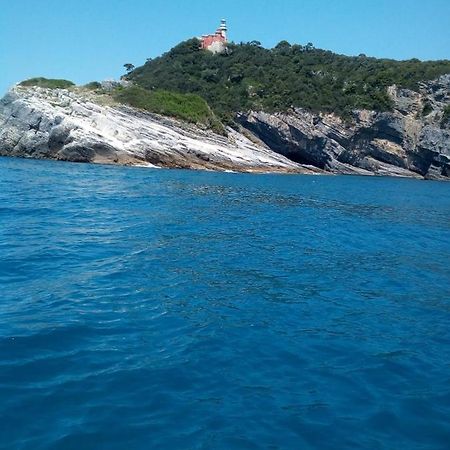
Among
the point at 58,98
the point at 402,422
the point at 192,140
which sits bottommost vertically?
the point at 402,422

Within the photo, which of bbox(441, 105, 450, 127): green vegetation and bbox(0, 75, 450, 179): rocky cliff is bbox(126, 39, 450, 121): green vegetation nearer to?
bbox(0, 75, 450, 179): rocky cliff

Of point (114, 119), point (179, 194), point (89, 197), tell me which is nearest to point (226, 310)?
point (89, 197)

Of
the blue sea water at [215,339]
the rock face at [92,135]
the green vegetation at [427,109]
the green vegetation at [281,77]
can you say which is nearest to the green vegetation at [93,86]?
the rock face at [92,135]

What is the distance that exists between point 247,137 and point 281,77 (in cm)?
1414

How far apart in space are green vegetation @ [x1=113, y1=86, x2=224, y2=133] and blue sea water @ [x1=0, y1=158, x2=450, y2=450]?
4704 cm

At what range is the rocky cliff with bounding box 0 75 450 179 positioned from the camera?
51.4m

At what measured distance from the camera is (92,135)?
1978 inches

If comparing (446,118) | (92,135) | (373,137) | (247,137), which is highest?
(446,118)

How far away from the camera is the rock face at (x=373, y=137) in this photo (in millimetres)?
74125

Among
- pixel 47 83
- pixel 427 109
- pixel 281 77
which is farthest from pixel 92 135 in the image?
pixel 427 109

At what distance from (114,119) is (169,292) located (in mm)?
47196

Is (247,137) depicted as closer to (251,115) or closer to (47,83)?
Result: (251,115)

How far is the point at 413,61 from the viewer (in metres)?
89.7

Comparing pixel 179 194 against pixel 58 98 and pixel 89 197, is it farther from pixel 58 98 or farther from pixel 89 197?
pixel 58 98
